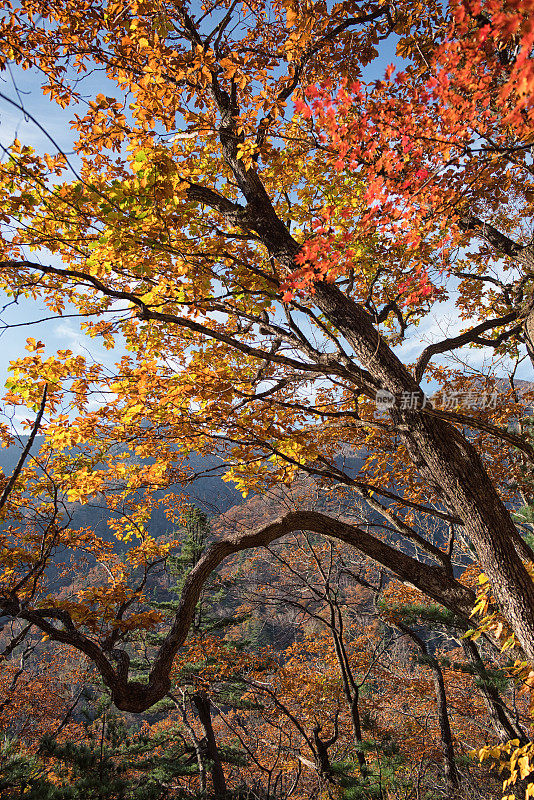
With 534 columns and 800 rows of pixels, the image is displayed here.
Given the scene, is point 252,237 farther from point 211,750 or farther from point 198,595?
point 211,750

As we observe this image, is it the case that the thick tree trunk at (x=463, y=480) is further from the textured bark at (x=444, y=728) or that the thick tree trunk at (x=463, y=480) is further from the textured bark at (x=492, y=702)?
the textured bark at (x=444, y=728)

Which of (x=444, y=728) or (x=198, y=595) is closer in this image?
(x=198, y=595)

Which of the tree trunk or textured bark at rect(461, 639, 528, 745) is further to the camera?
the tree trunk

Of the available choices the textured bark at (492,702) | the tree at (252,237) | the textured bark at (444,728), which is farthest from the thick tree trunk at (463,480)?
the textured bark at (444,728)

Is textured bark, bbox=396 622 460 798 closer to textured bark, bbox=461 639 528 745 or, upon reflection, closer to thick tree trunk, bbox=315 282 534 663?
textured bark, bbox=461 639 528 745

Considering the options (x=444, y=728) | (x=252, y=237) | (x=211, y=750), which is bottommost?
(x=444, y=728)

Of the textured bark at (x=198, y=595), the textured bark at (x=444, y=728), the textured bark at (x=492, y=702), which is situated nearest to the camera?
the textured bark at (x=198, y=595)

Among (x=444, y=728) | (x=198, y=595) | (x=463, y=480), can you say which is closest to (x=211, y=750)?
(x=444, y=728)

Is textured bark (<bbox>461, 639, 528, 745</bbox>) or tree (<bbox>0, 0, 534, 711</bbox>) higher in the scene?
tree (<bbox>0, 0, 534, 711</bbox>)

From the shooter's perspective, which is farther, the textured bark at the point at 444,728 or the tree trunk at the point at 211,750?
the tree trunk at the point at 211,750

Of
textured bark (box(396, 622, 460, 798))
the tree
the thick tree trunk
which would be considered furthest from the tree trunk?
the thick tree trunk

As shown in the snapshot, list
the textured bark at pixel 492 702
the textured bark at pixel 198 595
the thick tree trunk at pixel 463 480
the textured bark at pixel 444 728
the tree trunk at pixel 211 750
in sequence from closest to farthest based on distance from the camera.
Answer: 1. the textured bark at pixel 198 595
2. the thick tree trunk at pixel 463 480
3. the textured bark at pixel 492 702
4. the textured bark at pixel 444 728
5. the tree trunk at pixel 211 750

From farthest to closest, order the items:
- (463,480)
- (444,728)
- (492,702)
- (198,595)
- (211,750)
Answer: (211,750), (444,728), (492,702), (198,595), (463,480)

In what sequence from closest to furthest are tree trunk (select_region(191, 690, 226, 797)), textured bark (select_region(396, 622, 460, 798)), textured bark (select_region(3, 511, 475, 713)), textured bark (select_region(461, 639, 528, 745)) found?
textured bark (select_region(3, 511, 475, 713)), textured bark (select_region(461, 639, 528, 745)), textured bark (select_region(396, 622, 460, 798)), tree trunk (select_region(191, 690, 226, 797))
